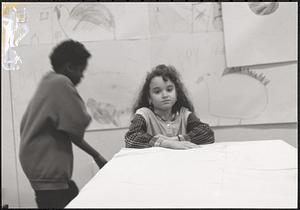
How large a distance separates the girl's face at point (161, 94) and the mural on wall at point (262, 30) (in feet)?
0.77

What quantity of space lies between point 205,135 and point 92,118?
33 centimetres

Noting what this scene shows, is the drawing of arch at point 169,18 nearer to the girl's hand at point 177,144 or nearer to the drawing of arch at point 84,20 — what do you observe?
the drawing of arch at point 84,20

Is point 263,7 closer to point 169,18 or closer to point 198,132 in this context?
point 169,18

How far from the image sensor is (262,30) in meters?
1.04

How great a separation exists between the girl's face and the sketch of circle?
35 cm

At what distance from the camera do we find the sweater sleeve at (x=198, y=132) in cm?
96

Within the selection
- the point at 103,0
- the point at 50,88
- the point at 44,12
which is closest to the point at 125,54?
the point at 103,0

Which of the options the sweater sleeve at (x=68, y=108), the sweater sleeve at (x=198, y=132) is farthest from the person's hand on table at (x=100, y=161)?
the sweater sleeve at (x=198, y=132)

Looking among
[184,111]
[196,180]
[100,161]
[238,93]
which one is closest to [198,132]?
[184,111]

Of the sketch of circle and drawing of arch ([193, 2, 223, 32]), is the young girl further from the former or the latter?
the sketch of circle

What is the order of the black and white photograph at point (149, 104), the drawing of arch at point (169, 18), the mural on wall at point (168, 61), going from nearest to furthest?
the black and white photograph at point (149, 104) < the mural on wall at point (168, 61) < the drawing of arch at point (169, 18)

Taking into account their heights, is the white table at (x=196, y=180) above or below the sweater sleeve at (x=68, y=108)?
below

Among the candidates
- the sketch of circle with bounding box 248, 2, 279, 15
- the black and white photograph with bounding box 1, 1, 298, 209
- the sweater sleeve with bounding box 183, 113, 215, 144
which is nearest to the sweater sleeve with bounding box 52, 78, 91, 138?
the black and white photograph with bounding box 1, 1, 298, 209

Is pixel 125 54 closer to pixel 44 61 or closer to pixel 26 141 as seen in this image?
pixel 44 61
